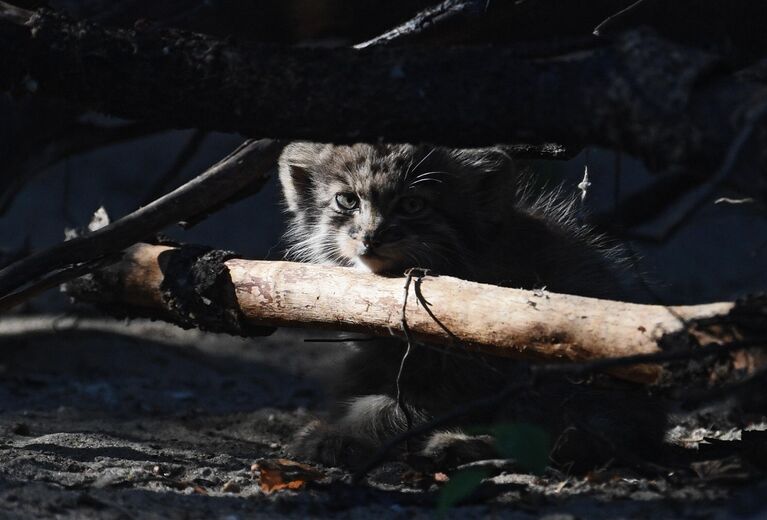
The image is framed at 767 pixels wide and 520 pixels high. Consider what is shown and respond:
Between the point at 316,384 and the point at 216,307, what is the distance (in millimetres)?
1928

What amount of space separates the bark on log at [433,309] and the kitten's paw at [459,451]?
0.53 metres

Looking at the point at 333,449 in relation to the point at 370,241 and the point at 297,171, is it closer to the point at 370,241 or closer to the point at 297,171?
the point at 370,241

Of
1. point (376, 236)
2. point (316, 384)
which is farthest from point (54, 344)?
point (376, 236)

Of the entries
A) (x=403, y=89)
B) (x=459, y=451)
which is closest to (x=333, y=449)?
(x=459, y=451)

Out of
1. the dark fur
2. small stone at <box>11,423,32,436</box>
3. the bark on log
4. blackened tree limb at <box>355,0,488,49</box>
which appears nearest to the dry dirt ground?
small stone at <box>11,423,32,436</box>

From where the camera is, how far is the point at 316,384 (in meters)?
5.52

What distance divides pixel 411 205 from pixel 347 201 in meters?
0.28

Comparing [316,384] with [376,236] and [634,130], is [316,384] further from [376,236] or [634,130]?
[634,130]

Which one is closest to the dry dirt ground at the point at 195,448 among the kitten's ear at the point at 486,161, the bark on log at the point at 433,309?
the bark on log at the point at 433,309

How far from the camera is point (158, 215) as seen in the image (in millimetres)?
3809

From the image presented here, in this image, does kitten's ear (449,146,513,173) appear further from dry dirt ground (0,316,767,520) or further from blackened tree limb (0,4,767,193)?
blackened tree limb (0,4,767,193)

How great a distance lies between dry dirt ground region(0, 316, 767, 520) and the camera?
2.64 meters

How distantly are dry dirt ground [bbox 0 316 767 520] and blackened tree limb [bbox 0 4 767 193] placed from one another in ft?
2.97

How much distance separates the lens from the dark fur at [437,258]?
3.59m
